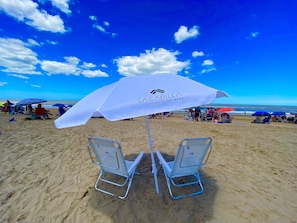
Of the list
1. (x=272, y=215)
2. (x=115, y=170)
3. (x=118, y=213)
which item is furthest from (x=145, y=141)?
(x=272, y=215)

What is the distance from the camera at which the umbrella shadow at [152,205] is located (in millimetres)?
2652

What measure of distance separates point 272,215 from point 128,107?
2750 mm

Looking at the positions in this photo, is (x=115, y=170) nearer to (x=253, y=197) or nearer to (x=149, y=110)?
(x=149, y=110)

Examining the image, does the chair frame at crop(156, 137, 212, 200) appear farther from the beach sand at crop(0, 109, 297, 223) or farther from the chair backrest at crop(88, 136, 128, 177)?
the chair backrest at crop(88, 136, 128, 177)

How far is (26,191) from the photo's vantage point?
333cm

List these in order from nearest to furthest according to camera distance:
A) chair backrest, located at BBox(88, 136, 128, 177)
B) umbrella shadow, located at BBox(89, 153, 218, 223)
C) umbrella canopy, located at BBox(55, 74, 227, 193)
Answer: umbrella canopy, located at BBox(55, 74, 227, 193)
umbrella shadow, located at BBox(89, 153, 218, 223)
chair backrest, located at BBox(88, 136, 128, 177)

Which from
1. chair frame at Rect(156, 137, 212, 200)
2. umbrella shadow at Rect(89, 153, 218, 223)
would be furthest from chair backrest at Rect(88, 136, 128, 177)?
chair frame at Rect(156, 137, 212, 200)

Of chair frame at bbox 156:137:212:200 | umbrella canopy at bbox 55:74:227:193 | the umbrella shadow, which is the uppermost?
umbrella canopy at bbox 55:74:227:193

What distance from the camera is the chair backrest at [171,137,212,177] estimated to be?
2.71 meters

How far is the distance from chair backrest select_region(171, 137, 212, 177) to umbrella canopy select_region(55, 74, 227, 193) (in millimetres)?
699

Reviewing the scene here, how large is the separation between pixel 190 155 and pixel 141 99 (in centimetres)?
130

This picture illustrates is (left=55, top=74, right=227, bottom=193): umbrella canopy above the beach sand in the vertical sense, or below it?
above

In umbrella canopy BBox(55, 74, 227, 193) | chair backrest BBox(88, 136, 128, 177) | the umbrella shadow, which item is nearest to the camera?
umbrella canopy BBox(55, 74, 227, 193)

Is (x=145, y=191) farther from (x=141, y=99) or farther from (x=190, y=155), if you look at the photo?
(x=141, y=99)
